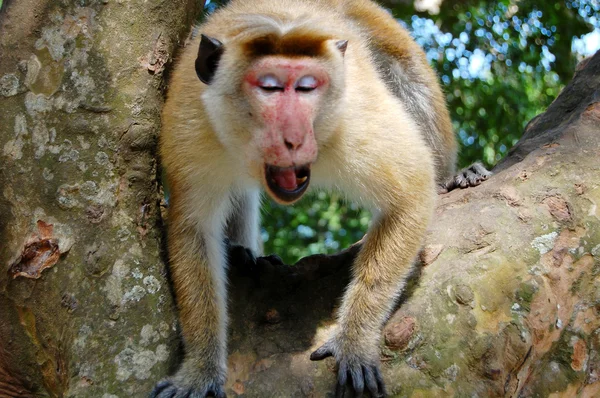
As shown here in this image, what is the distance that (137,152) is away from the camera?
341 centimetres

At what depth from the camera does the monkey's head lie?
309 cm

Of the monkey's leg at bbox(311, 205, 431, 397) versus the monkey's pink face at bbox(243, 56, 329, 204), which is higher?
the monkey's pink face at bbox(243, 56, 329, 204)

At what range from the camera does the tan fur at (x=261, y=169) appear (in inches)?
133

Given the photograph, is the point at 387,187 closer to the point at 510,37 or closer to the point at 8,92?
the point at 8,92

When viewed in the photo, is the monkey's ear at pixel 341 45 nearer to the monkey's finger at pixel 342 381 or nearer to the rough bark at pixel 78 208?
the rough bark at pixel 78 208

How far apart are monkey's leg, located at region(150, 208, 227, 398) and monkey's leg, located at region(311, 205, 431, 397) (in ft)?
2.03

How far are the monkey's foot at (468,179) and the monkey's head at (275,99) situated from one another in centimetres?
141

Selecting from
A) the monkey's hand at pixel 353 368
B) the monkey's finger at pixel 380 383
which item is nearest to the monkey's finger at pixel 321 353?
the monkey's hand at pixel 353 368

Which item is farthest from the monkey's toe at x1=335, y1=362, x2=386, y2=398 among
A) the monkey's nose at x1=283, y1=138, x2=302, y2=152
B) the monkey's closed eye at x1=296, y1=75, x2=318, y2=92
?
the monkey's closed eye at x1=296, y1=75, x2=318, y2=92

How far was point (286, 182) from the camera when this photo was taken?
3271 mm

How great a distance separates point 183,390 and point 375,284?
1237 millimetres

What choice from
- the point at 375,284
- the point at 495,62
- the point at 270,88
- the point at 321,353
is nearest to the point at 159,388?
the point at 321,353

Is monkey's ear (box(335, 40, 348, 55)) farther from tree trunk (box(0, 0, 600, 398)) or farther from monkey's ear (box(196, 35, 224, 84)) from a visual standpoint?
tree trunk (box(0, 0, 600, 398))

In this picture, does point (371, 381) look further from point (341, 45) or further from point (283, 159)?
point (341, 45)
